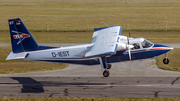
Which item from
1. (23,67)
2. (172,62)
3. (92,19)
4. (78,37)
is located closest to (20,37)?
(23,67)

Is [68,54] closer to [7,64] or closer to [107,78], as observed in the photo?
[107,78]

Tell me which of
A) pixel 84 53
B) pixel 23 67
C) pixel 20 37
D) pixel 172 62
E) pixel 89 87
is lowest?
pixel 172 62

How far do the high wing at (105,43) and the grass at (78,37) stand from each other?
20.3 metres

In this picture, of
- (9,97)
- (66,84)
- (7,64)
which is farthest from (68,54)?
(7,64)

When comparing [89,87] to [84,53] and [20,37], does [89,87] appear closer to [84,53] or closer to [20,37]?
[84,53]

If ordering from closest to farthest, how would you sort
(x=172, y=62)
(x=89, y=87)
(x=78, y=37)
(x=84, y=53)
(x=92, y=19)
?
(x=89, y=87), (x=84, y=53), (x=172, y=62), (x=78, y=37), (x=92, y=19)

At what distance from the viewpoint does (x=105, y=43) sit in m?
24.7

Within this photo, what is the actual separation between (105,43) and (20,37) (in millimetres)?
8821

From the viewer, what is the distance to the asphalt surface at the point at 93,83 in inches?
865

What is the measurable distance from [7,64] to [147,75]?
1842 centimetres

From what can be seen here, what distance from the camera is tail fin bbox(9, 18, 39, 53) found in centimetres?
2558

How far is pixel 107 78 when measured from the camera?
87.1 feet

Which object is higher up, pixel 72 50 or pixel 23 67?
pixel 72 50

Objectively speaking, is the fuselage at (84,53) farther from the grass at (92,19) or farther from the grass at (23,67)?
the grass at (92,19)
